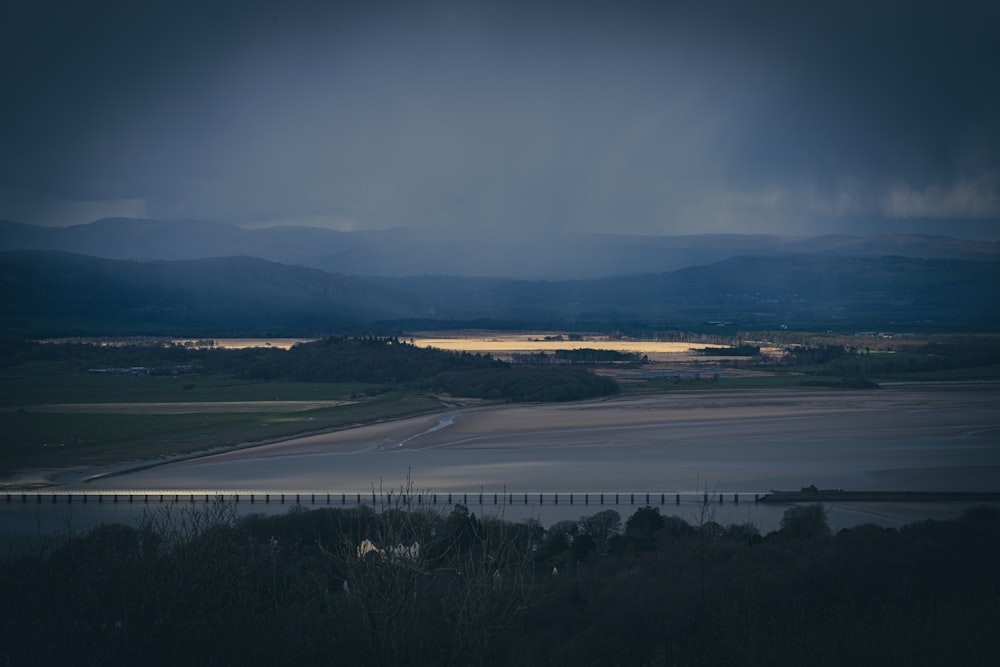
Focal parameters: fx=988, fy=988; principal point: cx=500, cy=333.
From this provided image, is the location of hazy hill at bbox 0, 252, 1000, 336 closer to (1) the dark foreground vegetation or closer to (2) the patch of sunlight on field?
(2) the patch of sunlight on field

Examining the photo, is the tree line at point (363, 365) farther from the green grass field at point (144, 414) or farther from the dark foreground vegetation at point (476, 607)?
the dark foreground vegetation at point (476, 607)

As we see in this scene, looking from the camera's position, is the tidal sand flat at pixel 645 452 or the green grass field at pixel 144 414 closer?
the tidal sand flat at pixel 645 452

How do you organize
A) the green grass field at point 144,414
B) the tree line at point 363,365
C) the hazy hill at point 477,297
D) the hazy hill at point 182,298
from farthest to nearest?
the hazy hill at point 477,297, the hazy hill at point 182,298, the tree line at point 363,365, the green grass field at point 144,414

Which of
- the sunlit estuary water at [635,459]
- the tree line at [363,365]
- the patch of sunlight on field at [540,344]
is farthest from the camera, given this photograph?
the patch of sunlight on field at [540,344]

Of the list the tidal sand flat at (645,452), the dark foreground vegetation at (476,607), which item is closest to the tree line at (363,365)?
the tidal sand flat at (645,452)

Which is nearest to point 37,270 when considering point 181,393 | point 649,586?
point 181,393

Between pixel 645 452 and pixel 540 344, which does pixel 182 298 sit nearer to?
pixel 540 344
